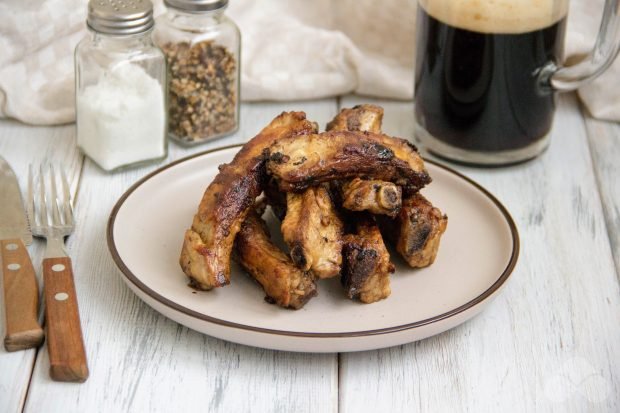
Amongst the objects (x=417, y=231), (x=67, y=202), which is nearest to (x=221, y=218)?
(x=417, y=231)

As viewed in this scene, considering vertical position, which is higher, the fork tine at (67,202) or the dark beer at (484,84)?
the dark beer at (484,84)

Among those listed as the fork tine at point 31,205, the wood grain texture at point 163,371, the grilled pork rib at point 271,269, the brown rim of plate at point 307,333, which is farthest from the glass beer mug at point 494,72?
the fork tine at point 31,205

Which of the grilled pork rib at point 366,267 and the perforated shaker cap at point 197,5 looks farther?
the perforated shaker cap at point 197,5

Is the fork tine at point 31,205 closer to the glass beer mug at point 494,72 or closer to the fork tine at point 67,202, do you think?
the fork tine at point 67,202

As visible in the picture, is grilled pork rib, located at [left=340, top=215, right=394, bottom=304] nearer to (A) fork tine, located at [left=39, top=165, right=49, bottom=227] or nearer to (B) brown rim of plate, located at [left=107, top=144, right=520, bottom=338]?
(B) brown rim of plate, located at [left=107, top=144, right=520, bottom=338]

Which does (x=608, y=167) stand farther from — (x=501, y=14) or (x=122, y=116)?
(x=122, y=116)

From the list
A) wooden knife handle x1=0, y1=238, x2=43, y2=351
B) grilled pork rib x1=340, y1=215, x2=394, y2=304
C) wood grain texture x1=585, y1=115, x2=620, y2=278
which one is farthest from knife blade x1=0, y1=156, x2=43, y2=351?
wood grain texture x1=585, y1=115, x2=620, y2=278

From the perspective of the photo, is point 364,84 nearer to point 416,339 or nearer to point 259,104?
point 259,104
